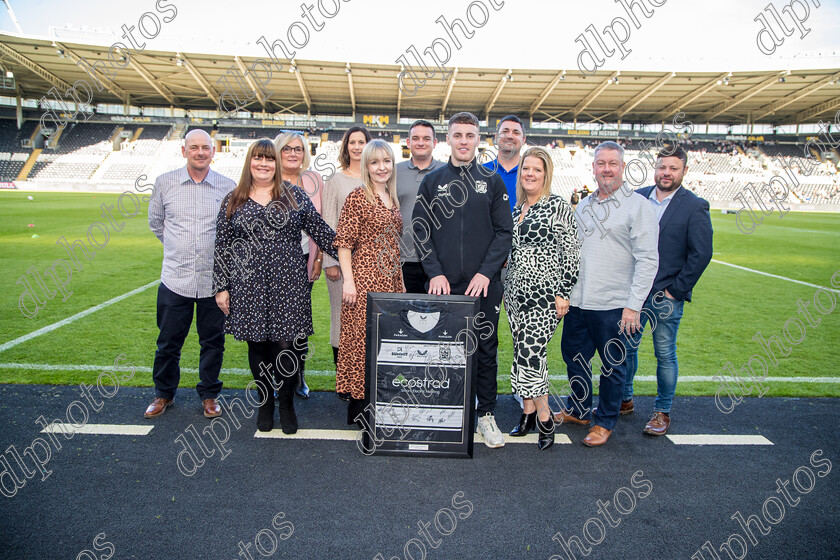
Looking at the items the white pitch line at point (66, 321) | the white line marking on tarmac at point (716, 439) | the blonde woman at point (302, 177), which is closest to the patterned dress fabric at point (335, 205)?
the blonde woman at point (302, 177)

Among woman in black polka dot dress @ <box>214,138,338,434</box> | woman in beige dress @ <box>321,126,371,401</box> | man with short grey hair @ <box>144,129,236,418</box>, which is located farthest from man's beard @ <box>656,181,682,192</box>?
man with short grey hair @ <box>144,129,236,418</box>

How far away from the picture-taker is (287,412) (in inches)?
132

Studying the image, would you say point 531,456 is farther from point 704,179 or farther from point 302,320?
point 704,179

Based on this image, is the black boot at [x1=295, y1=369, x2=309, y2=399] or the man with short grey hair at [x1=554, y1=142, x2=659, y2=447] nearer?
the man with short grey hair at [x1=554, y1=142, x2=659, y2=447]

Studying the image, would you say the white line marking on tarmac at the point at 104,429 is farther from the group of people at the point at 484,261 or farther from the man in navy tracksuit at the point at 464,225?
the man in navy tracksuit at the point at 464,225

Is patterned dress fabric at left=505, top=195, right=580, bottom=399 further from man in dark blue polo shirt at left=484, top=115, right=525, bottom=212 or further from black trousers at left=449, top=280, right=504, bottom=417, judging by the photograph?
man in dark blue polo shirt at left=484, top=115, right=525, bottom=212

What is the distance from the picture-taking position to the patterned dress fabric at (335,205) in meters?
3.77

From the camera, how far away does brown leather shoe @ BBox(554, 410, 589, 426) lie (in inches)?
142

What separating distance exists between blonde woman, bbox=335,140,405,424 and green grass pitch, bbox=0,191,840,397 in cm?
109

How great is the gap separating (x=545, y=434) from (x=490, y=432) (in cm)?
36

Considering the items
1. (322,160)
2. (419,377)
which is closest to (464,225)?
(419,377)

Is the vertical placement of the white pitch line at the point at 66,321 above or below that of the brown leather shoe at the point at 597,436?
below

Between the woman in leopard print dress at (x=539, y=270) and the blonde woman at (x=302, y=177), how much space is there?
5.14 feet

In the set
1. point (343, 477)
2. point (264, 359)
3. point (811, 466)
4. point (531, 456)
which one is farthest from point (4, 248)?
point (811, 466)
